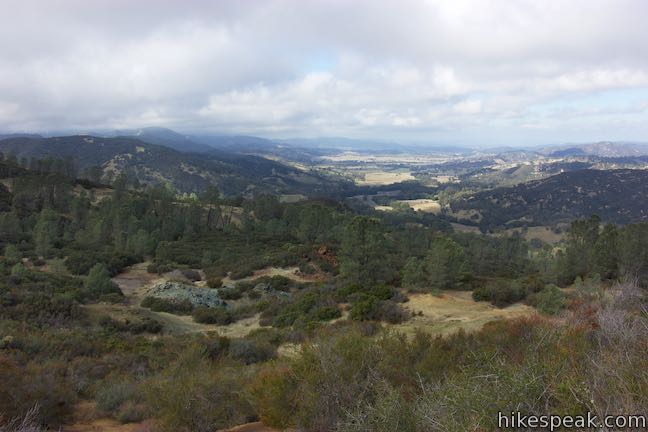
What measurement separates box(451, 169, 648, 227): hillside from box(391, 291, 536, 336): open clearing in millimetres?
140981

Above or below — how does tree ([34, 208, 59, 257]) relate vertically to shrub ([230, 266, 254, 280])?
above

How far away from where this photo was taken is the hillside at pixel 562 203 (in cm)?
16312

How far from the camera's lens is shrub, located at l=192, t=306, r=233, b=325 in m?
23.3

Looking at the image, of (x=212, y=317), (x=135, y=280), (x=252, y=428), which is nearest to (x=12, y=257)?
(x=135, y=280)

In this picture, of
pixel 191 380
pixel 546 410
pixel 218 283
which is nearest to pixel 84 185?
pixel 218 283

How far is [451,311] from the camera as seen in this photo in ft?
67.9

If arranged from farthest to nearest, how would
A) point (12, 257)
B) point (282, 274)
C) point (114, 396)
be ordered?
point (282, 274)
point (12, 257)
point (114, 396)

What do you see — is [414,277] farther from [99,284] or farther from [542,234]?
[542,234]

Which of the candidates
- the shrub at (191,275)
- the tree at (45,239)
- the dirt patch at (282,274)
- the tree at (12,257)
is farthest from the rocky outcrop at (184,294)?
the tree at (45,239)

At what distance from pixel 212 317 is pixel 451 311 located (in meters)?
13.6

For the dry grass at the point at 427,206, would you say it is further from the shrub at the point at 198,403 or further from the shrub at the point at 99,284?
the shrub at the point at 198,403

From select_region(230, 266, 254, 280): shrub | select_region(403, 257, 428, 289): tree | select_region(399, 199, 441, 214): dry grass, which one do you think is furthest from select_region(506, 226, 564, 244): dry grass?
select_region(403, 257, 428, 289): tree

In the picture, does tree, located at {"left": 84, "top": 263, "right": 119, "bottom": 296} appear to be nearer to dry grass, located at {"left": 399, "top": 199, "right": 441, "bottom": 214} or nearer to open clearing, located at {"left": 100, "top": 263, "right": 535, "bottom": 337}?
open clearing, located at {"left": 100, "top": 263, "right": 535, "bottom": 337}

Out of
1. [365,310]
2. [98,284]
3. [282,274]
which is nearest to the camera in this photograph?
[365,310]
